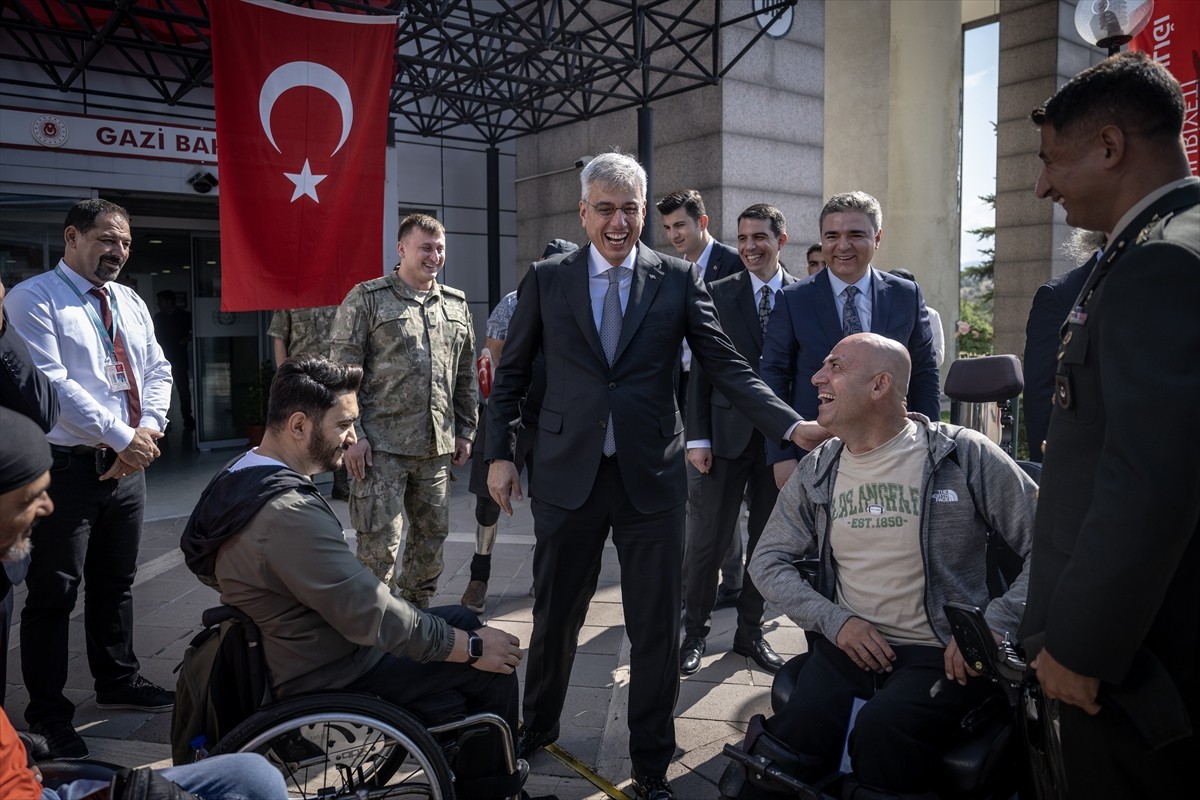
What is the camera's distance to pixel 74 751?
3100mm

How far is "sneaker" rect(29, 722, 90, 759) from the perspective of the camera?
3080 millimetres

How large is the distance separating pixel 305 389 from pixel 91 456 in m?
1.45

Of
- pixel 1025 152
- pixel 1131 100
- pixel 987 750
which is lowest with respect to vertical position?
pixel 987 750

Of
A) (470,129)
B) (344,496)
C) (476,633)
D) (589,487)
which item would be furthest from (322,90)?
(470,129)

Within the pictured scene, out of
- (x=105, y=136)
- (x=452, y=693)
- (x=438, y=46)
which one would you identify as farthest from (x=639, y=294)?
(x=105, y=136)

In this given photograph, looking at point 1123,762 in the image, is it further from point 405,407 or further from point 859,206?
point 405,407

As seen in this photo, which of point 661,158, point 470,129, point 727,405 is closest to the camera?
point 727,405

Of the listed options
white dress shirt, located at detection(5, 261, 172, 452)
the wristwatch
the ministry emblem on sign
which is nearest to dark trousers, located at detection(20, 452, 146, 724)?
white dress shirt, located at detection(5, 261, 172, 452)

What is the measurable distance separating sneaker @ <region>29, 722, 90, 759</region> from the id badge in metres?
1.24

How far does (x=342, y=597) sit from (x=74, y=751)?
1.74m

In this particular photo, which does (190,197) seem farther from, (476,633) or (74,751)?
(476,633)

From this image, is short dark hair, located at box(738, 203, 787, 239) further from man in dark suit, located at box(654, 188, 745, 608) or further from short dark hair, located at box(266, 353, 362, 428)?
short dark hair, located at box(266, 353, 362, 428)

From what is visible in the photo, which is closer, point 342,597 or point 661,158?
point 342,597

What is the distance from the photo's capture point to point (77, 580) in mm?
3238
